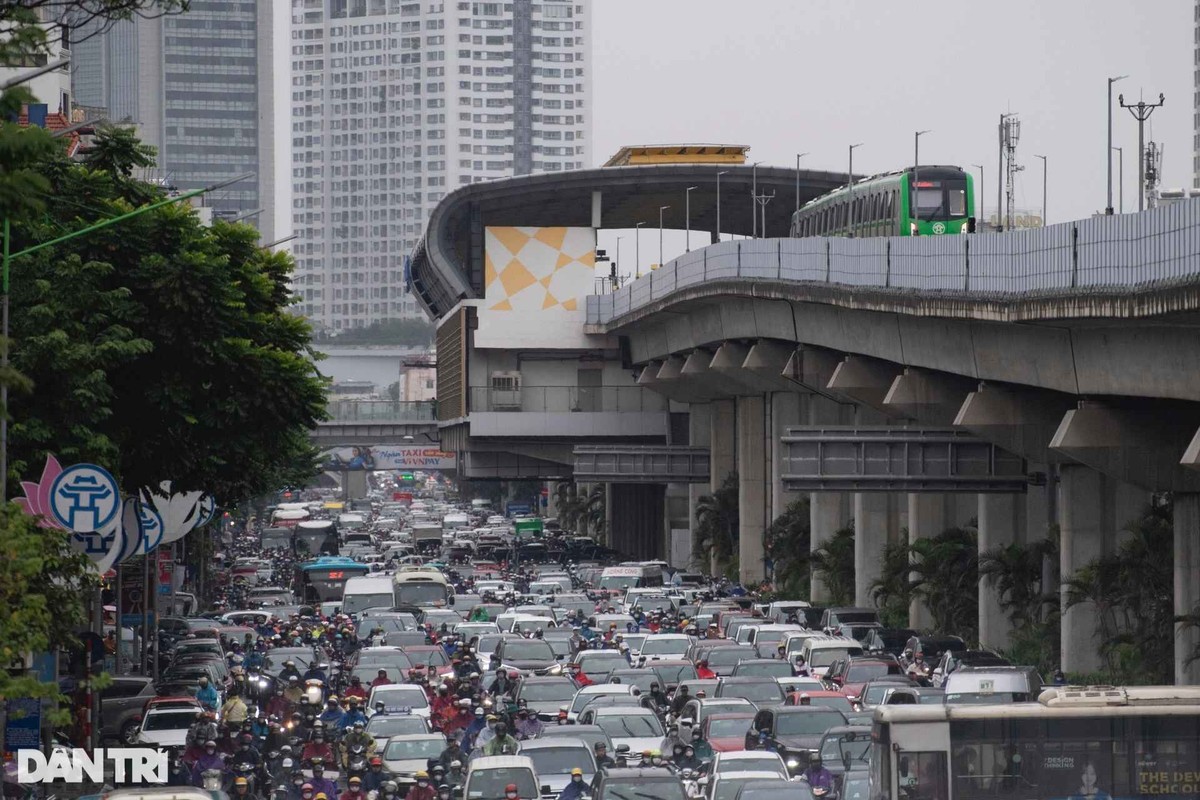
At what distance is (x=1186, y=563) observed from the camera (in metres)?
36.1

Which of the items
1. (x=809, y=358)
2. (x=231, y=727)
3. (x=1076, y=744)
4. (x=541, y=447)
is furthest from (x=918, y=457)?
(x=541, y=447)

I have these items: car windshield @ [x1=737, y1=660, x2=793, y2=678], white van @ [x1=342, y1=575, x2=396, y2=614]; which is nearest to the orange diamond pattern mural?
white van @ [x1=342, y1=575, x2=396, y2=614]

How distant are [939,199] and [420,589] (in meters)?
16.0

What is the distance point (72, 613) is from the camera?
20.8m

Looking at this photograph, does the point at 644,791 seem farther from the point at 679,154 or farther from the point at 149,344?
the point at 679,154

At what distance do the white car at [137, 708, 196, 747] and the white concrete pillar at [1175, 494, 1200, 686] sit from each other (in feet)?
51.1

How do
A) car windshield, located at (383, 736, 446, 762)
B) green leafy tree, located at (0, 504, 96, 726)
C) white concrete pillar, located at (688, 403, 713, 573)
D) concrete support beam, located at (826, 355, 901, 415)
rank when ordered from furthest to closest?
white concrete pillar, located at (688, 403, 713, 573)
concrete support beam, located at (826, 355, 901, 415)
car windshield, located at (383, 736, 446, 762)
green leafy tree, located at (0, 504, 96, 726)

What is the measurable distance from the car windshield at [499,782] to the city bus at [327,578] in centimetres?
4373

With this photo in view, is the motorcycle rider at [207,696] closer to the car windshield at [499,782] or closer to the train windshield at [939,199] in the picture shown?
the car windshield at [499,782]

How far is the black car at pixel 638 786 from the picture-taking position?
20297mm

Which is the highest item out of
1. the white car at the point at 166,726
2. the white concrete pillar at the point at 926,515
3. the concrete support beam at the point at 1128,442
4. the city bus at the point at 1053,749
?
the concrete support beam at the point at 1128,442

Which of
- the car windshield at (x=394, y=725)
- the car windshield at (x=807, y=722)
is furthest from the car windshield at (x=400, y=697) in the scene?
the car windshield at (x=807, y=722)

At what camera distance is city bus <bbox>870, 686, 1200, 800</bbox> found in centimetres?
1978

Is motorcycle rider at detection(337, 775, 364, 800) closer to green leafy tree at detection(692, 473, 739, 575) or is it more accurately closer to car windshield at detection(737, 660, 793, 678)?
car windshield at detection(737, 660, 793, 678)
